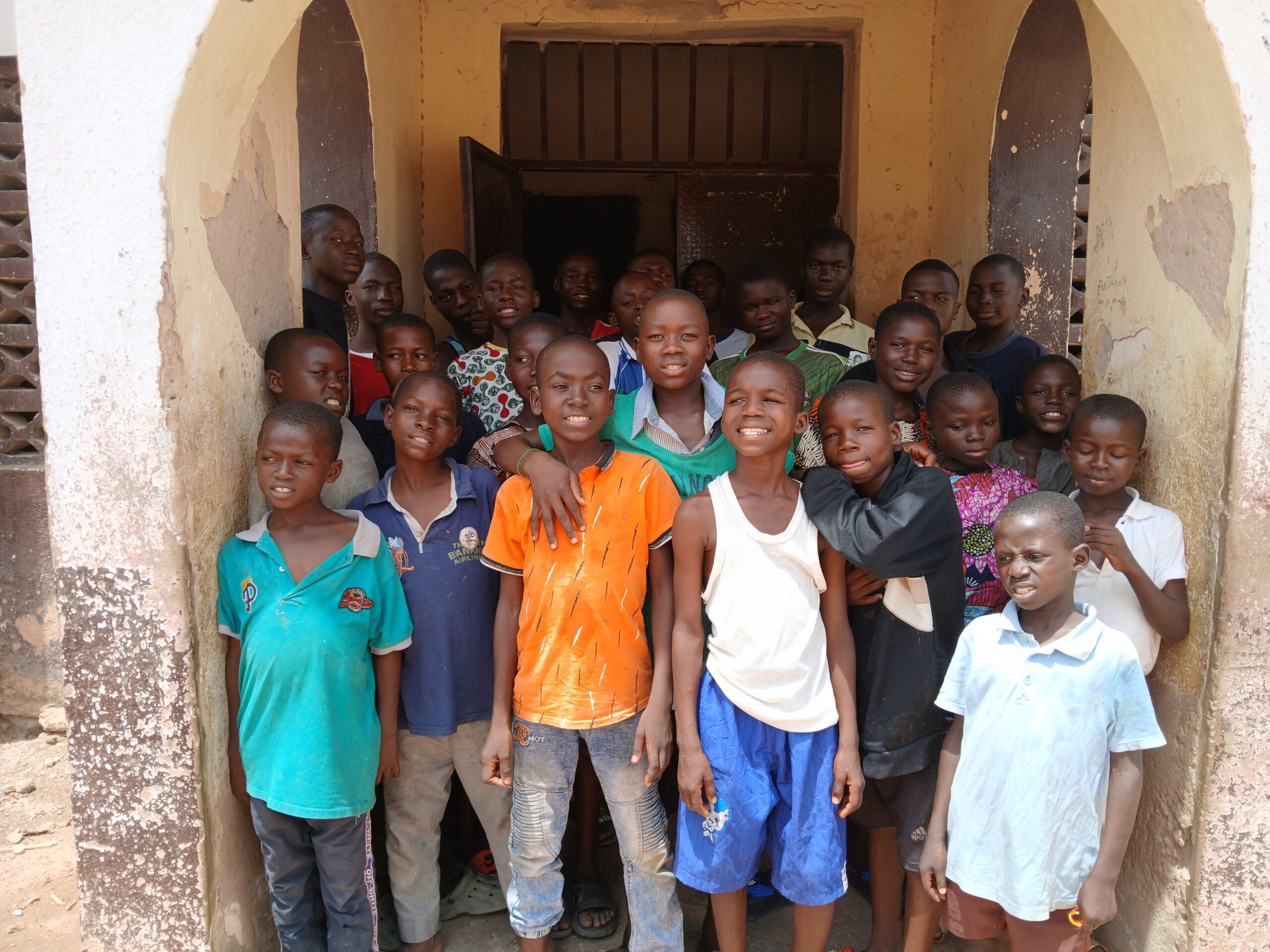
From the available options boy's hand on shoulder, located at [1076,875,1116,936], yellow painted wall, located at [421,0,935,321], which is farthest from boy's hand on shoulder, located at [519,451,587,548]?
yellow painted wall, located at [421,0,935,321]

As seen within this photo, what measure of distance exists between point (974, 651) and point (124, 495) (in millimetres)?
1907

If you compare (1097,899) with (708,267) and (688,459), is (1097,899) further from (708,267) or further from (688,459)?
(708,267)

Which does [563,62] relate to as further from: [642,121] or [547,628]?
[547,628]

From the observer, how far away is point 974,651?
6.63ft

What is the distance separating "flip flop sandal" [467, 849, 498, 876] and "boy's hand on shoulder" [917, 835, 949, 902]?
1288 mm

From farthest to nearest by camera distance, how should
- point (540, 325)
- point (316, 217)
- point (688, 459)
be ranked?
point (316, 217)
point (540, 325)
point (688, 459)

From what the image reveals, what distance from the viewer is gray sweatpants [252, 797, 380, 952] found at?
220 centimetres

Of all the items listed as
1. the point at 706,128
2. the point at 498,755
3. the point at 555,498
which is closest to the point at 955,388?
the point at 555,498

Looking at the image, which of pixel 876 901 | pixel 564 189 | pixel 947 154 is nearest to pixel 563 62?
pixel 564 189

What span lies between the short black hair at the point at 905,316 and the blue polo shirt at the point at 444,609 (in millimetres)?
1251

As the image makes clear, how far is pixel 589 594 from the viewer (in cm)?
216

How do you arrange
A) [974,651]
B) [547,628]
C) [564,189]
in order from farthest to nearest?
[564,189], [547,628], [974,651]

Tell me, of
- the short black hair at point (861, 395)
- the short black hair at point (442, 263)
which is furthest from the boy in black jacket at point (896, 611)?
the short black hair at point (442, 263)

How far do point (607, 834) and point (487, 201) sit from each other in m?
3.08
